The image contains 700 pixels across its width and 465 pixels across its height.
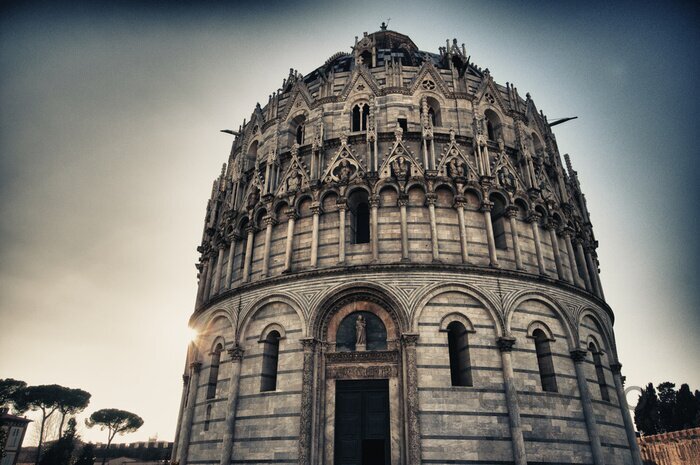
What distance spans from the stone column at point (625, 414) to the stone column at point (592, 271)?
362 centimetres

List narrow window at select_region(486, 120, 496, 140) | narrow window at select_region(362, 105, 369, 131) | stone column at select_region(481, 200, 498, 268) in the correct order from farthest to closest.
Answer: narrow window at select_region(486, 120, 496, 140), narrow window at select_region(362, 105, 369, 131), stone column at select_region(481, 200, 498, 268)

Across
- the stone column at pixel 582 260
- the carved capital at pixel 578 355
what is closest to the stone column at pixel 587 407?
the carved capital at pixel 578 355

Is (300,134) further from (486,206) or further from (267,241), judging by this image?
(486,206)

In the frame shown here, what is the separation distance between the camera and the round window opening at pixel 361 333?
15.6 metres

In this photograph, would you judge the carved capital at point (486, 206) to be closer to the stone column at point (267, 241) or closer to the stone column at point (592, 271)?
the stone column at point (592, 271)

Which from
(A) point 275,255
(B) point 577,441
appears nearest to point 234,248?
(A) point 275,255

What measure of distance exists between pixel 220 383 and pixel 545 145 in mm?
19519

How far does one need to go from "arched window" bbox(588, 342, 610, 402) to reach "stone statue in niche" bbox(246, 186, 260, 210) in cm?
1533

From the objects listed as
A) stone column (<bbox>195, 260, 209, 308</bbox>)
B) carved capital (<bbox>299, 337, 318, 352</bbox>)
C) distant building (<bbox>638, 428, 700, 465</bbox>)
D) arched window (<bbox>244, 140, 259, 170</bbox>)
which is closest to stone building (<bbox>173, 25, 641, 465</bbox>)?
carved capital (<bbox>299, 337, 318, 352</bbox>)

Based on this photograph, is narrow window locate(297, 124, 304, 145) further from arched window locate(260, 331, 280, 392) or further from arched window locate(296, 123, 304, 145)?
arched window locate(260, 331, 280, 392)

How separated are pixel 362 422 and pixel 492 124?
1522cm

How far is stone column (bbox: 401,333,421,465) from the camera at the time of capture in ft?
43.8

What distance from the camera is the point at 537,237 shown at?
710 inches

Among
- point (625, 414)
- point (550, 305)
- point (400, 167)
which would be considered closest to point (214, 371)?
point (400, 167)
